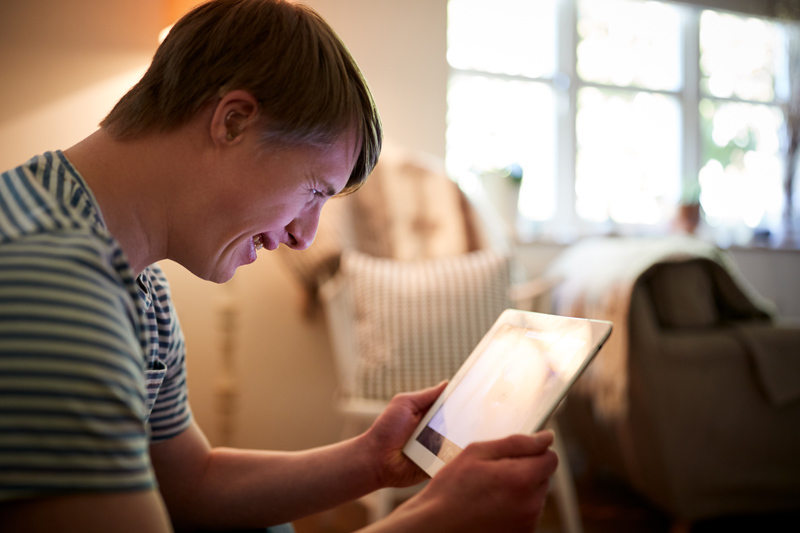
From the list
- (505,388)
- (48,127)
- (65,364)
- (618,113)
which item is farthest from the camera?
(618,113)

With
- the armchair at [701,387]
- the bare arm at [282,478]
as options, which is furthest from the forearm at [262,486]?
the armchair at [701,387]

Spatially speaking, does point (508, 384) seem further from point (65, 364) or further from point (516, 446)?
point (65, 364)

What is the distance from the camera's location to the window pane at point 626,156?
8.39ft

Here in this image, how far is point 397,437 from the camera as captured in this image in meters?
0.68

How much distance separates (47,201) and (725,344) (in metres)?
1.48

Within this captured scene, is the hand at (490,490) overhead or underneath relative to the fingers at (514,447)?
underneath

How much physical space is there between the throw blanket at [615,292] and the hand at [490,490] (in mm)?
1062

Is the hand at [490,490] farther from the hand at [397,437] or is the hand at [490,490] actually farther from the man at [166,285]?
the hand at [397,437]

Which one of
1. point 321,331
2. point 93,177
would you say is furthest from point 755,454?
point 93,177

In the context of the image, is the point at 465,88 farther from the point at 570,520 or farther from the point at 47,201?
the point at 47,201

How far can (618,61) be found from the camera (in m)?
A: 2.61

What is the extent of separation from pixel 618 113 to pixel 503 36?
25.8 inches

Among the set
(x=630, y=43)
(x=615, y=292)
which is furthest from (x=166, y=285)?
(x=630, y=43)

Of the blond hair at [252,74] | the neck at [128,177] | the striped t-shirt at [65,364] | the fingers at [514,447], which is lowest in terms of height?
the fingers at [514,447]
